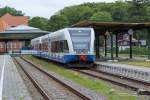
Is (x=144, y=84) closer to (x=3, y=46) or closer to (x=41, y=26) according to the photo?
(x=3, y=46)

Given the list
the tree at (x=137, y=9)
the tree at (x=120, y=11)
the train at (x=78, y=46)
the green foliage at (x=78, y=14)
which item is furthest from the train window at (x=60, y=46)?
the green foliage at (x=78, y=14)

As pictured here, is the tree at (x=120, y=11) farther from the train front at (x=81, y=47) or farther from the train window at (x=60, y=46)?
the train front at (x=81, y=47)

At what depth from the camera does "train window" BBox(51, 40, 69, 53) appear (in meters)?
42.3

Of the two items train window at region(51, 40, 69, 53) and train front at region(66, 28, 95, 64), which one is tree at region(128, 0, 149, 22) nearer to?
train window at region(51, 40, 69, 53)

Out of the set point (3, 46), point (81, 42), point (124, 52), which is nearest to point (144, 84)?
point (81, 42)

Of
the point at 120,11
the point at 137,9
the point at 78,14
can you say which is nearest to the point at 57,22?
the point at 120,11

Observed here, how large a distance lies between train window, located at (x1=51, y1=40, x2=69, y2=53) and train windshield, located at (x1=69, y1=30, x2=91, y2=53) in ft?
2.55

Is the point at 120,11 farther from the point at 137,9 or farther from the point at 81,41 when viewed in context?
the point at 81,41

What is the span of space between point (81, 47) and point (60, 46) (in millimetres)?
3869

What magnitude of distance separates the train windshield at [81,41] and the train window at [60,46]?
30.6 inches

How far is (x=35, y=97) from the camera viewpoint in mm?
20078

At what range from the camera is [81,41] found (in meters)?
41.6

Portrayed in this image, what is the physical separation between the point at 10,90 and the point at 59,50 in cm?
2234

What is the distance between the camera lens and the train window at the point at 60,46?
42.3m
